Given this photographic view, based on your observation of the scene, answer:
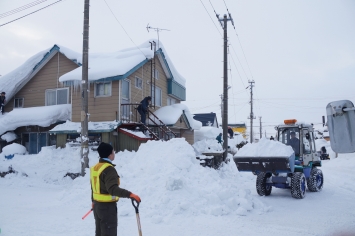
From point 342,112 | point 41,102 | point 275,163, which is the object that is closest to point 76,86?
point 41,102

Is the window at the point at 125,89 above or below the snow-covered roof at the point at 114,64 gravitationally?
below

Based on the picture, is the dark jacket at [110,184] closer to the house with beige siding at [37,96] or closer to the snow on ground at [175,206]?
the snow on ground at [175,206]

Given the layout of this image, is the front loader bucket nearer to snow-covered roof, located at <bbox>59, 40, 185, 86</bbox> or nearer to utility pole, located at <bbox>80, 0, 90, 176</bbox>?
utility pole, located at <bbox>80, 0, 90, 176</bbox>

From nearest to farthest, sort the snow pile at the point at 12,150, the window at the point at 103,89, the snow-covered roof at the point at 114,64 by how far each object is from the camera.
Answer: the snow-covered roof at the point at 114,64 → the window at the point at 103,89 → the snow pile at the point at 12,150

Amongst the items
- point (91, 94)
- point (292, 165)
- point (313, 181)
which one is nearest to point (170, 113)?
point (91, 94)

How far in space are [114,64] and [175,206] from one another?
10881 millimetres

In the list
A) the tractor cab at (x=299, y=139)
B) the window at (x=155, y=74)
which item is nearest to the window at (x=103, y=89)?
the window at (x=155, y=74)

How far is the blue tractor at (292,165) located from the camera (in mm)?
10094

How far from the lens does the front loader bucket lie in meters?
9.86

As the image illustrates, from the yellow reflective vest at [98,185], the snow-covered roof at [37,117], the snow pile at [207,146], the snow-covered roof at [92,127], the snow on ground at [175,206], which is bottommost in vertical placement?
the snow on ground at [175,206]

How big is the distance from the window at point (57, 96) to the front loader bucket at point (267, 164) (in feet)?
39.3

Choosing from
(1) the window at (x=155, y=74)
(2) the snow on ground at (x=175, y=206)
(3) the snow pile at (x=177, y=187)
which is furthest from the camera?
(1) the window at (x=155, y=74)

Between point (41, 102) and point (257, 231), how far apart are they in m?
16.7

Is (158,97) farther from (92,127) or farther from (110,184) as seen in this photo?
(110,184)
